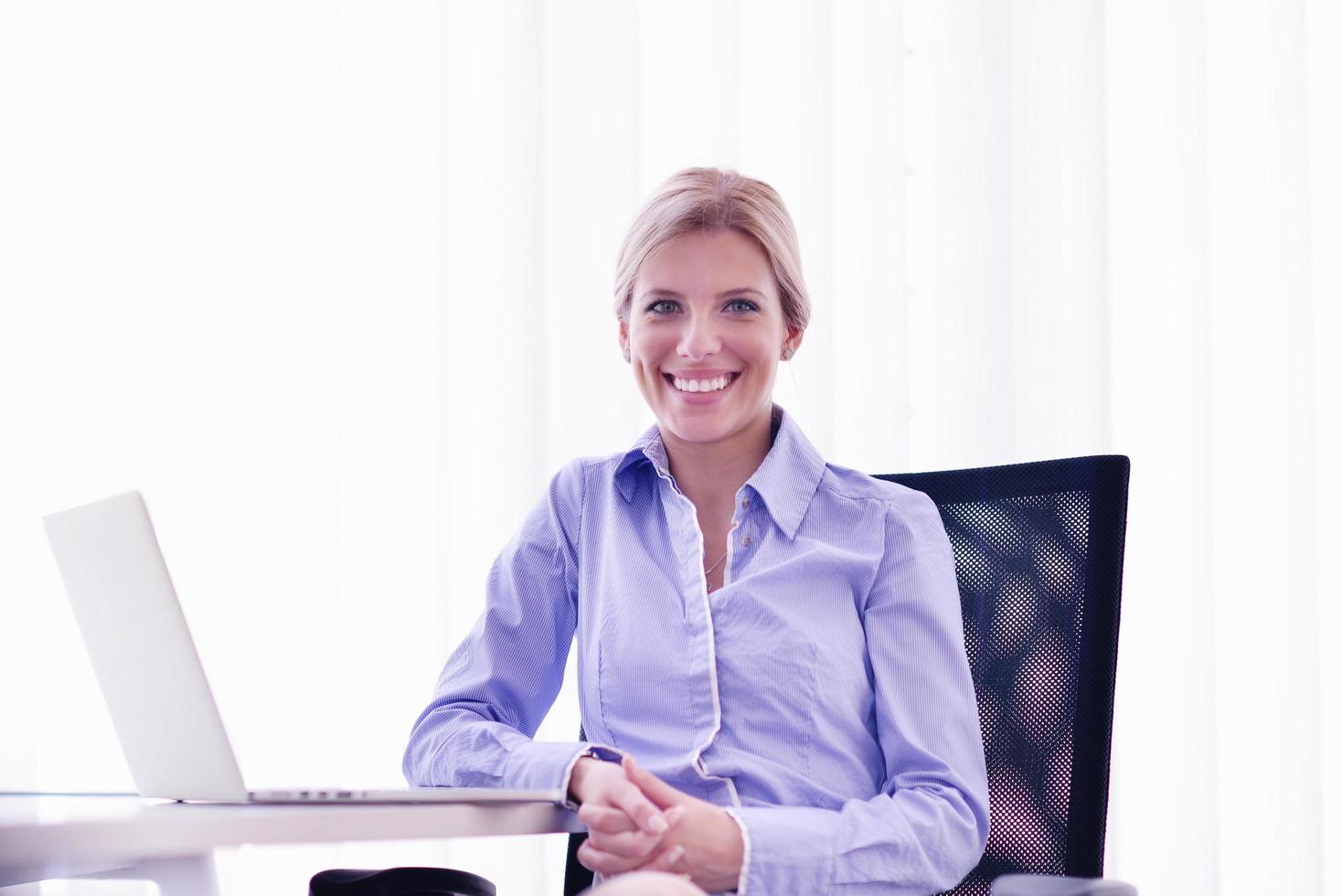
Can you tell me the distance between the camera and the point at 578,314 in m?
2.18

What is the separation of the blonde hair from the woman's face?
0.01 m

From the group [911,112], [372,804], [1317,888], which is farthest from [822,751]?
[911,112]

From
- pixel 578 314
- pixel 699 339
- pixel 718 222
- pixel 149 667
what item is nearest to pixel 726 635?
pixel 699 339

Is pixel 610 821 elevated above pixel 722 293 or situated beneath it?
situated beneath

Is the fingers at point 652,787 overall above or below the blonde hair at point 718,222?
below

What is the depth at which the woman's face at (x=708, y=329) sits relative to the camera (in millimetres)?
1352

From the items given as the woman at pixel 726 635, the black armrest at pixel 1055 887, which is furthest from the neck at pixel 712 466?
the black armrest at pixel 1055 887

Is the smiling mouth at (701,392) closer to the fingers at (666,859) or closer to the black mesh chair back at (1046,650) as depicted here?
the black mesh chair back at (1046,650)

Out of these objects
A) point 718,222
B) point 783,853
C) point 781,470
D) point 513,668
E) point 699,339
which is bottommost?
point 783,853

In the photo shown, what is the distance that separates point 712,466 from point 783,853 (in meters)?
0.48

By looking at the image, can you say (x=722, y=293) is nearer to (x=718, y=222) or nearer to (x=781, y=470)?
(x=718, y=222)

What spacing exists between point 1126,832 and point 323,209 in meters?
1.67

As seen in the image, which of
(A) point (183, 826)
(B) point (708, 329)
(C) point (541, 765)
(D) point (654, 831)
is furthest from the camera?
(B) point (708, 329)

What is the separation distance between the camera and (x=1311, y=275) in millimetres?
2088
